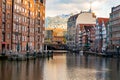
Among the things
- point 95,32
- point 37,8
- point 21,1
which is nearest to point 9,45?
point 21,1

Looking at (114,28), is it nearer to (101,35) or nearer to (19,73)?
(101,35)

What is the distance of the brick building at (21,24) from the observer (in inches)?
4151

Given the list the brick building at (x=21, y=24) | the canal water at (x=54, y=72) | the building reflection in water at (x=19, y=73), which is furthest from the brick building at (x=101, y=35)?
the building reflection in water at (x=19, y=73)

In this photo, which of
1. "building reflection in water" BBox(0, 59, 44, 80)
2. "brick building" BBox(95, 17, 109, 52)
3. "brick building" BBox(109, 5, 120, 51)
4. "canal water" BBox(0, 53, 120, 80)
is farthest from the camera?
"brick building" BBox(95, 17, 109, 52)

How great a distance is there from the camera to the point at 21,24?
123250 millimetres

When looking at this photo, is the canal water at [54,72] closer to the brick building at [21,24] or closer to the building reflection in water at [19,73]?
the building reflection in water at [19,73]

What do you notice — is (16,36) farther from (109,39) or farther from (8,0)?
(109,39)

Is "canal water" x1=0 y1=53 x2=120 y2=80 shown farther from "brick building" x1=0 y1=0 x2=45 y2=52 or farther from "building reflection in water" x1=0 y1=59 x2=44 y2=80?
"brick building" x1=0 y1=0 x2=45 y2=52

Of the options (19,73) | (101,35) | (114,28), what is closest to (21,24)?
(114,28)

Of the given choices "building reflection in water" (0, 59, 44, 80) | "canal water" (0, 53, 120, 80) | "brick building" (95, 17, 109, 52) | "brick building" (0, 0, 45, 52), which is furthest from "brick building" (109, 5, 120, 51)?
"building reflection in water" (0, 59, 44, 80)

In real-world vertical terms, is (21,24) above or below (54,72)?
above

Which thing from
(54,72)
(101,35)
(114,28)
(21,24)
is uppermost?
(21,24)

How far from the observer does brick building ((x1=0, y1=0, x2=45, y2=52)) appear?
10544 cm

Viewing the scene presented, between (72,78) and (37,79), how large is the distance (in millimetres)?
5690
